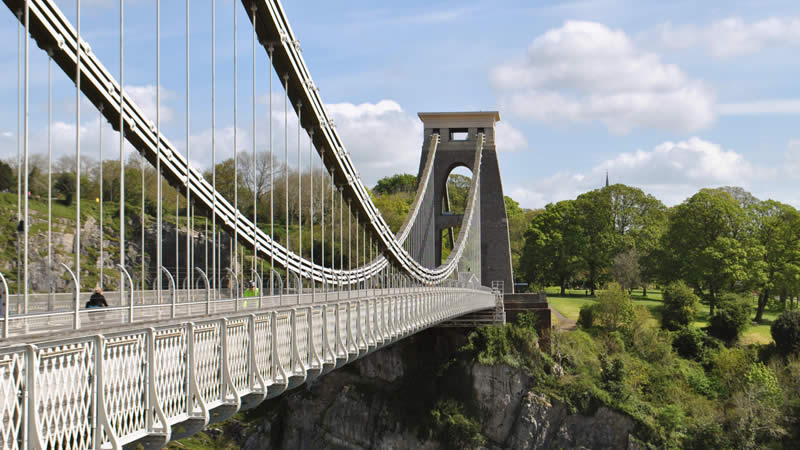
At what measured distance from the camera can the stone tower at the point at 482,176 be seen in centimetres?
4941

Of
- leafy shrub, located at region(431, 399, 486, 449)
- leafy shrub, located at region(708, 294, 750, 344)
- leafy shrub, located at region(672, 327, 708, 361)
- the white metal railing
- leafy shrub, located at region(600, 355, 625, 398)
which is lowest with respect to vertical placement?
leafy shrub, located at region(431, 399, 486, 449)

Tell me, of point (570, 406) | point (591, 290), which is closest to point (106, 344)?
point (570, 406)

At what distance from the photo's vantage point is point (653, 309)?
51938 millimetres

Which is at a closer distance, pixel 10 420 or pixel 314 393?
pixel 10 420

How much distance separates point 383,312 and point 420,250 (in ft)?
92.2

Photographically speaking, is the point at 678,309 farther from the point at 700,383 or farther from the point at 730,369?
the point at 700,383

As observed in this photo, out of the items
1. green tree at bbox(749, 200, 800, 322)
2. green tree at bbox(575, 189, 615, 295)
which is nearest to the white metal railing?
green tree at bbox(749, 200, 800, 322)

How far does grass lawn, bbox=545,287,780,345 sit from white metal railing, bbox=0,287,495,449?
3589cm

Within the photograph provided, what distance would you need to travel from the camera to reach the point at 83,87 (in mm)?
14906

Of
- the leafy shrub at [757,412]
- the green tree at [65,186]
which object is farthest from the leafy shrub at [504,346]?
the green tree at [65,186]

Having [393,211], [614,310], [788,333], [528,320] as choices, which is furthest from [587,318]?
[393,211]

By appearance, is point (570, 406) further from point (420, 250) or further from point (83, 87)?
point (83, 87)

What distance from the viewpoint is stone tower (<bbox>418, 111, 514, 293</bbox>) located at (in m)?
49.4

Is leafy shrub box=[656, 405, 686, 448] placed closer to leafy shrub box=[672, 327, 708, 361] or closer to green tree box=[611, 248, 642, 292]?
leafy shrub box=[672, 327, 708, 361]
